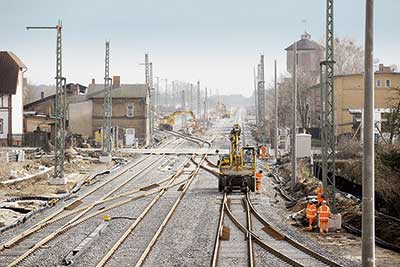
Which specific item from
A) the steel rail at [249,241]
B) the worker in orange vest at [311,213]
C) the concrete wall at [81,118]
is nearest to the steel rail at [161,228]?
the steel rail at [249,241]

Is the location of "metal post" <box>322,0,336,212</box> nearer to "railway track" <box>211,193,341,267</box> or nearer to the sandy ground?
"railway track" <box>211,193,341,267</box>

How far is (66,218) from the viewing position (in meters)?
23.2

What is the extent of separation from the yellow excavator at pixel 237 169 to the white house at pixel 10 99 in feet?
111

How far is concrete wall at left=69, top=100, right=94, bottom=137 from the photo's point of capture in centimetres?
7469

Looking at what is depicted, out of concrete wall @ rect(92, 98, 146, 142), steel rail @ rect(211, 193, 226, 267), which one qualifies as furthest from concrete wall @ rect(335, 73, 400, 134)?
steel rail @ rect(211, 193, 226, 267)

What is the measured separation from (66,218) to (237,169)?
1045cm

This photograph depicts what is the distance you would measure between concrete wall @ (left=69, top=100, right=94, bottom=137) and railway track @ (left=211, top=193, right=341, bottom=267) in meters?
52.0

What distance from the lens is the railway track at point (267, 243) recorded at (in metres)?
15.7

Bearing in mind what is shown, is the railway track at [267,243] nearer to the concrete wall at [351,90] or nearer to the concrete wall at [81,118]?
the concrete wall at [351,90]

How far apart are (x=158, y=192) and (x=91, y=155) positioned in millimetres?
24639

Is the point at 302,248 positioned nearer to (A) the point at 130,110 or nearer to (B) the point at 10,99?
(B) the point at 10,99

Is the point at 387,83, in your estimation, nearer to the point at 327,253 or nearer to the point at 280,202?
the point at 280,202

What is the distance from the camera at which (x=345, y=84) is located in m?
65.7

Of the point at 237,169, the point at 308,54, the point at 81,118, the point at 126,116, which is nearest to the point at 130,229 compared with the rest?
the point at 237,169
